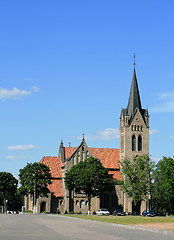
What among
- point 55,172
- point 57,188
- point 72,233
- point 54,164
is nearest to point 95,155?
point 54,164

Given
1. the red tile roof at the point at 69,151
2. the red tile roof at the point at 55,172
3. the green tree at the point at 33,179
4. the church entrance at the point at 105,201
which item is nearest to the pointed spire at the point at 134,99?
the red tile roof at the point at 69,151

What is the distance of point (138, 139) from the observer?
94875 millimetres

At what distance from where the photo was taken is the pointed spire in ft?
307

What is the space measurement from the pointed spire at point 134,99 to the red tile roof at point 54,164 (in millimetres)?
21684

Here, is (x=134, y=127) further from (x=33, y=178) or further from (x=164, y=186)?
(x=33, y=178)

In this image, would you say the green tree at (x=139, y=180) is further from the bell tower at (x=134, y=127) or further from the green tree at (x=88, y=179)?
the bell tower at (x=134, y=127)

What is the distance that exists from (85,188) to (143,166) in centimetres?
1315

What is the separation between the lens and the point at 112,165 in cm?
9775

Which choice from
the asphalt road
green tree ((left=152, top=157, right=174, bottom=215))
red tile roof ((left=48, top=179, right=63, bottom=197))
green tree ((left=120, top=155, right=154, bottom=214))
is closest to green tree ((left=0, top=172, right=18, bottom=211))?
red tile roof ((left=48, top=179, right=63, bottom=197))

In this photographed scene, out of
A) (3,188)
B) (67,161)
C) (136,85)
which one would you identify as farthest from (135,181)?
(3,188)

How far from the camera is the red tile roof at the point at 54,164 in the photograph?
97000 mm

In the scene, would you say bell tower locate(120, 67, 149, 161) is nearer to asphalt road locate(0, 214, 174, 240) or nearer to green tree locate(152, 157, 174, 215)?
green tree locate(152, 157, 174, 215)

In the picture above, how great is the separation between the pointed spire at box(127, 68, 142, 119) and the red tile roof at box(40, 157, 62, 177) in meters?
21.7

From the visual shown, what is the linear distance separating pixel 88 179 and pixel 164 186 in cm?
2000
